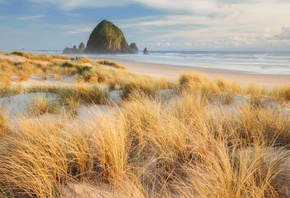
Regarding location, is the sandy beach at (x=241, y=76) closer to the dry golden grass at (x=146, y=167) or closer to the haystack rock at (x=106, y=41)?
the dry golden grass at (x=146, y=167)

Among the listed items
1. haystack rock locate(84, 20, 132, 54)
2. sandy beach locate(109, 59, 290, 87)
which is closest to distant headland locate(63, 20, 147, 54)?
haystack rock locate(84, 20, 132, 54)

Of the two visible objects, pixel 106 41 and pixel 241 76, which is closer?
pixel 241 76

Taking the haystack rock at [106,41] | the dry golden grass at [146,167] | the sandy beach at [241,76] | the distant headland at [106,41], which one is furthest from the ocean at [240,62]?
the distant headland at [106,41]

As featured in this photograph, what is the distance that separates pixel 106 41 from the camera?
80.1 meters

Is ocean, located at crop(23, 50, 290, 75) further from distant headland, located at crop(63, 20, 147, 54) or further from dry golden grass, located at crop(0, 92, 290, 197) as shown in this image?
distant headland, located at crop(63, 20, 147, 54)

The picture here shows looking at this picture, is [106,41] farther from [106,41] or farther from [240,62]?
[240,62]

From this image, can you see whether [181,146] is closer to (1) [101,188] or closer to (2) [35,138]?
(1) [101,188]

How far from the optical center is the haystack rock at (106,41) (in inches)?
3140

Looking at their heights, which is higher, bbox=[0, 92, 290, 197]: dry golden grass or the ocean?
the ocean

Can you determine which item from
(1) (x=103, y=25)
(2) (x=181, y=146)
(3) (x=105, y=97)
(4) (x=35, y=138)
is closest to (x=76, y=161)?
(4) (x=35, y=138)

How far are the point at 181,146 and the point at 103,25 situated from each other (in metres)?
94.3

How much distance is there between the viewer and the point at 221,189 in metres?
1.25

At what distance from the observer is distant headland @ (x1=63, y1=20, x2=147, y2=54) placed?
79.8 meters

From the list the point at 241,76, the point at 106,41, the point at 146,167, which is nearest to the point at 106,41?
the point at 106,41
